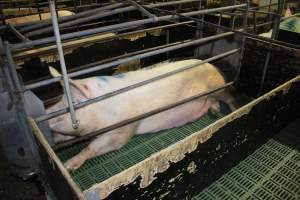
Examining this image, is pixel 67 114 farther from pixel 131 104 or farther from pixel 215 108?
pixel 215 108

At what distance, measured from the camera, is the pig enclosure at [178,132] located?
1555mm

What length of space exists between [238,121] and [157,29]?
2411mm

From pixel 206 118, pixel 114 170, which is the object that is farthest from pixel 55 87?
pixel 206 118

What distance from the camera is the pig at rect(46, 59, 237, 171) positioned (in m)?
2.35

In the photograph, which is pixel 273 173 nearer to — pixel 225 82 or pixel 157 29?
pixel 225 82

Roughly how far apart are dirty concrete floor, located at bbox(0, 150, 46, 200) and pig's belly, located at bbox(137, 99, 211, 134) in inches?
42.3

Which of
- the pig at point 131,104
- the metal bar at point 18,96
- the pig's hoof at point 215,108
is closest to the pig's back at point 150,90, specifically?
the pig at point 131,104

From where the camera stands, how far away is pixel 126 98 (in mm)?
2572

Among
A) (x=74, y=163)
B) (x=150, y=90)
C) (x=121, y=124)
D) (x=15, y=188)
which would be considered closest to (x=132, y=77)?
(x=150, y=90)

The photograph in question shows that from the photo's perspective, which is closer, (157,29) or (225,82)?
(225,82)

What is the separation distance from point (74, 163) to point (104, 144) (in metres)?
0.31

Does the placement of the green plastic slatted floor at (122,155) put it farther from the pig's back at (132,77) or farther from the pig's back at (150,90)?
the pig's back at (132,77)

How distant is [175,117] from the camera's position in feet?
9.47

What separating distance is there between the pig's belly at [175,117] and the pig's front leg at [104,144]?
0.14 metres
